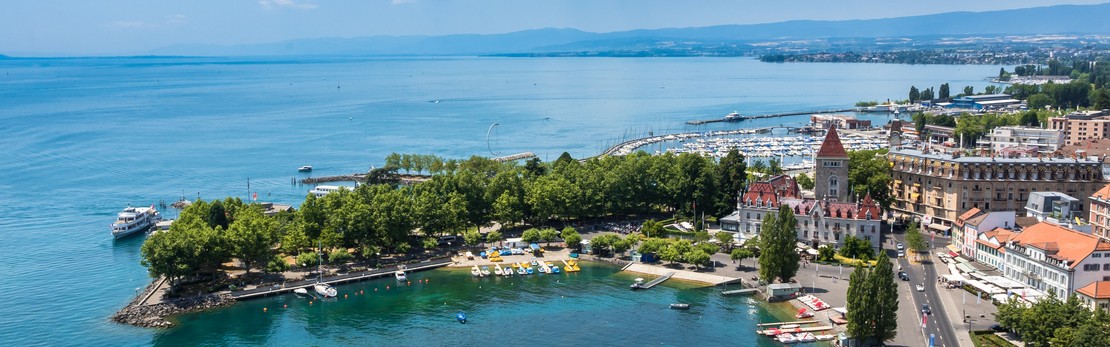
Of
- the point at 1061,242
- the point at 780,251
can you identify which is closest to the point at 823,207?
the point at 780,251

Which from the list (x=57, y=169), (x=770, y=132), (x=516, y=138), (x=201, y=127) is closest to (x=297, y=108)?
(x=201, y=127)

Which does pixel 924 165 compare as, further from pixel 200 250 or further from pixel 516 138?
pixel 516 138

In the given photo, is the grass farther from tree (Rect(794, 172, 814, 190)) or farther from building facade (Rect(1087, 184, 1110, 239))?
tree (Rect(794, 172, 814, 190))

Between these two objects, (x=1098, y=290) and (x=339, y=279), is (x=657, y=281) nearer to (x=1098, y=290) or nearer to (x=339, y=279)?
(x=339, y=279)

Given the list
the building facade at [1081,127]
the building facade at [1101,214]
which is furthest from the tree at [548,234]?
the building facade at [1081,127]

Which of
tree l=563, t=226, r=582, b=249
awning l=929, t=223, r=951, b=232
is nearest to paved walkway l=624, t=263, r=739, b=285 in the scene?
tree l=563, t=226, r=582, b=249

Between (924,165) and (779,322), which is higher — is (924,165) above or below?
above
